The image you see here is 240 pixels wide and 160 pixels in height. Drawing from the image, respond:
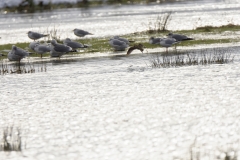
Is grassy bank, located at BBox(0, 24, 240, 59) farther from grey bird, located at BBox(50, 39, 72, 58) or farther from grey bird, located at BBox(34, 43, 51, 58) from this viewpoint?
grey bird, located at BBox(50, 39, 72, 58)

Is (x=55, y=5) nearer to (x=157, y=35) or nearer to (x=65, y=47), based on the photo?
(x=157, y=35)

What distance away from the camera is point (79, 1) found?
201 ft

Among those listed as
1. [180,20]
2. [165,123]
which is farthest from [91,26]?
[165,123]

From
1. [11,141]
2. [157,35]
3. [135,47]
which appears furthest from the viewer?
[157,35]

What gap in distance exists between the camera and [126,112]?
1065 cm

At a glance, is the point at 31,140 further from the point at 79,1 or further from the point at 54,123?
the point at 79,1

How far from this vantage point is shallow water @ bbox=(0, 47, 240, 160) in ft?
27.1

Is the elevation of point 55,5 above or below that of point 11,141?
above

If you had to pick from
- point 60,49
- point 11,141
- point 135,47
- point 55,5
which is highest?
point 55,5

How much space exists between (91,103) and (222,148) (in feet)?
14.4

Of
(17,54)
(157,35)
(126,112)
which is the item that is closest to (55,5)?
(157,35)

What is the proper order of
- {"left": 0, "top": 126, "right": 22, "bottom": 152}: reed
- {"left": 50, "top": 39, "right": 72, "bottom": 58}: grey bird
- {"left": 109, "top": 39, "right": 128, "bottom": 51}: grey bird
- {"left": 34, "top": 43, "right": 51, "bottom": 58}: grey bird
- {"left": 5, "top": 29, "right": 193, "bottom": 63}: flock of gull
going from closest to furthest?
{"left": 0, "top": 126, "right": 22, "bottom": 152}: reed < {"left": 5, "top": 29, "right": 193, "bottom": 63}: flock of gull < {"left": 50, "top": 39, "right": 72, "bottom": 58}: grey bird < {"left": 34, "top": 43, "right": 51, "bottom": 58}: grey bird < {"left": 109, "top": 39, "right": 128, "bottom": 51}: grey bird

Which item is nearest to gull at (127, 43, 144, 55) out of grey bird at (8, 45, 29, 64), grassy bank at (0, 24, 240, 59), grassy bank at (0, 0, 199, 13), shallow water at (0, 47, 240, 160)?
grassy bank at (0, 24, 240, 59)

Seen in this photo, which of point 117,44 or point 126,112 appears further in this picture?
point 117,44
